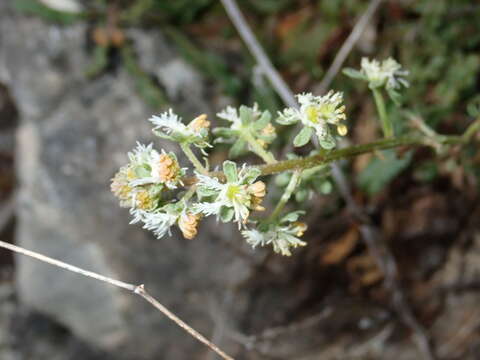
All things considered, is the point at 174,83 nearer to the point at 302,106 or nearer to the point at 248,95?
the point at 248,95

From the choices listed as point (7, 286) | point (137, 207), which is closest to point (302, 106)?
point (137, 207)

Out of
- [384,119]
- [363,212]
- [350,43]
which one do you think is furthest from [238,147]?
[363,212]

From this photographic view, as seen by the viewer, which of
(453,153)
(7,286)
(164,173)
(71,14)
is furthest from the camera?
(7,286)

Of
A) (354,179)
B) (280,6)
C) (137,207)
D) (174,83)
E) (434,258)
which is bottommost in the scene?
(137,207)

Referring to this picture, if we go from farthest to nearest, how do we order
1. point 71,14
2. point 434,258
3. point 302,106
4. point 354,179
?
point 434,258 → point 354,179 → point 71,14 → point 302,106

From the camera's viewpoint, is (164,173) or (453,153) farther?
(453,153)

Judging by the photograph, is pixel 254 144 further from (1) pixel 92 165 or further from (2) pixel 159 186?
(1) pixel 92 165

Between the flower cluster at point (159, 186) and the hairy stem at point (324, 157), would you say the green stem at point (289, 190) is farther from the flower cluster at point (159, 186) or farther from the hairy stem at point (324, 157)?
the flower cluster at point (159, 186)
